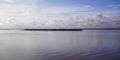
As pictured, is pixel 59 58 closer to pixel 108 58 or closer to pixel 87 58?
pixel 87 58

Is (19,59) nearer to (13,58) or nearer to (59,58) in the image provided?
(13,58)

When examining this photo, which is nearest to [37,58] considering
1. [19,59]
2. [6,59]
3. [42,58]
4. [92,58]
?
[42,58]

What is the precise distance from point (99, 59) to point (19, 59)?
220cm

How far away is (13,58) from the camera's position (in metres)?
5.18

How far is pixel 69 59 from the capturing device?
5.07 m

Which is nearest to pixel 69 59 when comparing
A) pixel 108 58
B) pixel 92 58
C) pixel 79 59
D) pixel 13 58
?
pixel 79 59

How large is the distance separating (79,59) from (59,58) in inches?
21.9

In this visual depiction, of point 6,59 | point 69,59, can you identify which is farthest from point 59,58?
point 6,59

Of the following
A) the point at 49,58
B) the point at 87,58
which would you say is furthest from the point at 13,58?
the point at 87,58

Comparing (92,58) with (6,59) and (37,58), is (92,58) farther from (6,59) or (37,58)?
(6,59)

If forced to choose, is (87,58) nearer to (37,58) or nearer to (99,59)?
(99,59)

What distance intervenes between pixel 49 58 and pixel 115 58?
6.10ft

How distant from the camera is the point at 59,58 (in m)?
5.16

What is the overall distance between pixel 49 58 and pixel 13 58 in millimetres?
1007
